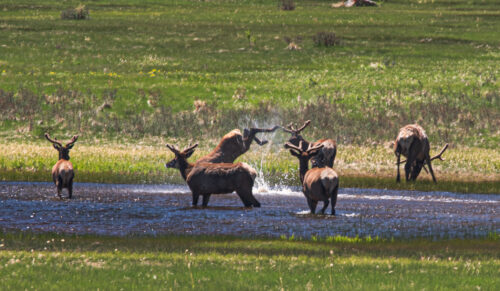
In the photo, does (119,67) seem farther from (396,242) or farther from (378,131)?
(396,242)

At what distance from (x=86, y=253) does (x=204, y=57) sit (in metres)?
53.4

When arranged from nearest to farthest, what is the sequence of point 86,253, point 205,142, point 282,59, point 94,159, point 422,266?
point 422,266
point 86,253
point 94,159
point 205,142
point 282,59

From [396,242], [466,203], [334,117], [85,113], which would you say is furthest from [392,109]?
[396,242]

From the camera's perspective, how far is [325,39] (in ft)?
244

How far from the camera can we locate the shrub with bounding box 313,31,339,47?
74.4 m

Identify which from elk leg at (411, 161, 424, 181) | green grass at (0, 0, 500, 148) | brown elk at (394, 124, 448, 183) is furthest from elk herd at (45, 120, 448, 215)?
green grass at (0, 0, 500, 148)

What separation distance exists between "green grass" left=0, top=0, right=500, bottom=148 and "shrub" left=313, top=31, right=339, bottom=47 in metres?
0.94

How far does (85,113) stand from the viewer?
166 ft

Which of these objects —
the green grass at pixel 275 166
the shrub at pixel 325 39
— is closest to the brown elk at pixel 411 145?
the green grass at pixel 275 166

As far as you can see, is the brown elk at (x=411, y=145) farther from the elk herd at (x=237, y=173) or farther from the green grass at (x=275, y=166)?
the elk herd at (x=237, y=173)

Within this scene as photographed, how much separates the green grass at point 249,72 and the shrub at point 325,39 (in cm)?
Result: 94

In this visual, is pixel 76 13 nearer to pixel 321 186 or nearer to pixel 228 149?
pixel 228 149

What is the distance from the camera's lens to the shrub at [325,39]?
244ft

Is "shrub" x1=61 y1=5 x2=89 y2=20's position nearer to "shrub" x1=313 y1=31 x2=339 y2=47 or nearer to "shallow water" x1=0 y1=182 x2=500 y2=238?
"shrub" x1=313 y1=31 x2=339 y2=47
